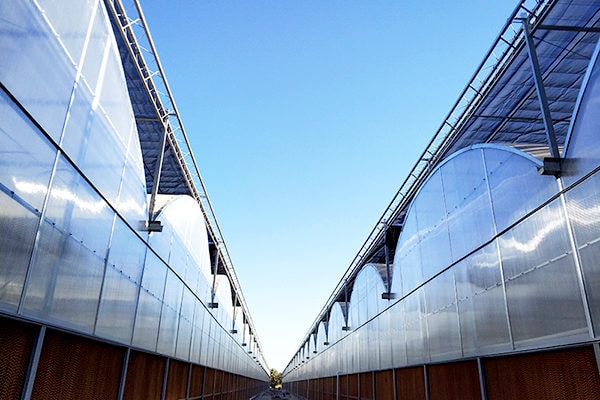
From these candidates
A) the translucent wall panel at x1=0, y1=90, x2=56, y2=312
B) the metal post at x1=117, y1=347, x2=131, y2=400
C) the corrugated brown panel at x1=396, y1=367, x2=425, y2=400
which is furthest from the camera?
the corrugated brown panel at x1=396, y1=367, x2=425, y2=400

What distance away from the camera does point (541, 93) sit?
32.9 feet

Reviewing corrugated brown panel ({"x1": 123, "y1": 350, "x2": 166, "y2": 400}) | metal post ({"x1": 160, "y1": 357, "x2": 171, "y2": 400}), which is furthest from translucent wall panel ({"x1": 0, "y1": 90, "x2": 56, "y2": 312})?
metal post ({"x1": 160, "y1": 357, "x2": 171, "y2": 400})

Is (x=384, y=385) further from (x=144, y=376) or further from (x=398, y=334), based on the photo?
(x=144, y=376)

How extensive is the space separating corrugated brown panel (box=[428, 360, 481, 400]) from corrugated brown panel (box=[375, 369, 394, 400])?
4.85 metres

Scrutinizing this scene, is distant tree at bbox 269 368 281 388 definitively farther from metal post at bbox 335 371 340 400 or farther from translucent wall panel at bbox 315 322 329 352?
metal post at bbox 335 371 340 400

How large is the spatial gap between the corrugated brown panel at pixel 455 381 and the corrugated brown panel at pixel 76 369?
959cm

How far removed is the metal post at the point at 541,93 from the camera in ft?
31.2

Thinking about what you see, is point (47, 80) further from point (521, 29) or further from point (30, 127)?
point (521, 29)

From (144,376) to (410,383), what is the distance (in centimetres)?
1004

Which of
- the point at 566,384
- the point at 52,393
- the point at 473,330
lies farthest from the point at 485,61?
the point at 52,393

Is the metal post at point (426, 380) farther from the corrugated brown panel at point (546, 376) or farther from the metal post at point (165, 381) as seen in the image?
the metal post at point (165, 381)

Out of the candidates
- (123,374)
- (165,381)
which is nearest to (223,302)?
(165,381)

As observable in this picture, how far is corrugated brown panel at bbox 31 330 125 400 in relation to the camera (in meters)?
7.90

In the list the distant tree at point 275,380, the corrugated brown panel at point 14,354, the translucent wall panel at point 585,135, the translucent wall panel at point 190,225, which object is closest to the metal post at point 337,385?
the translucent wall panel at point 190,225
